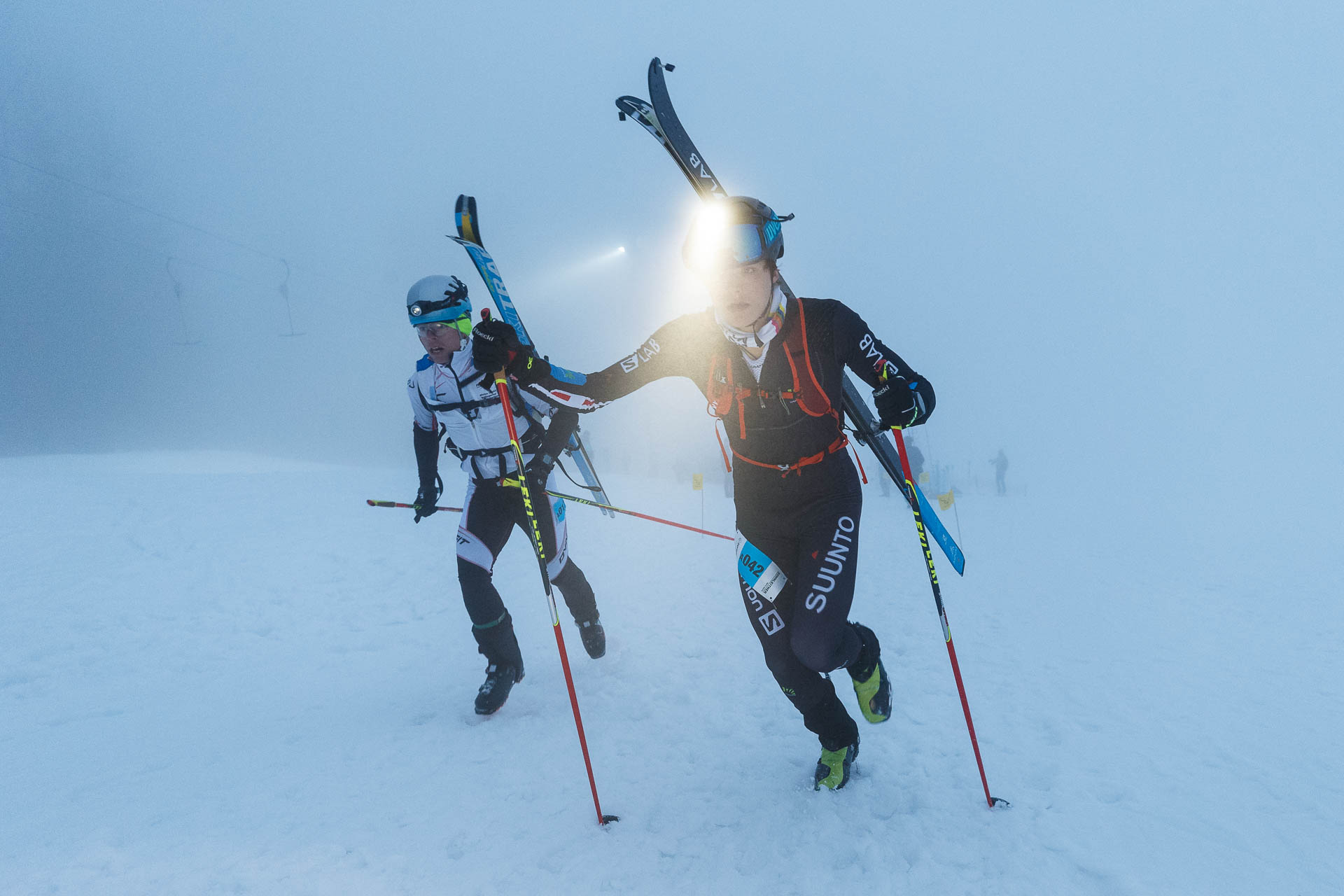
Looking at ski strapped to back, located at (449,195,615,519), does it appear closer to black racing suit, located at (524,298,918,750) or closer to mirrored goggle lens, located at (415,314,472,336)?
mirrored goggle lens, located at (415,314,472,336)

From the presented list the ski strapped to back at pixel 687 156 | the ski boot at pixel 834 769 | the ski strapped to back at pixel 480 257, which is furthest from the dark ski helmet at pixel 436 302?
the ski boot at pixel 834 769

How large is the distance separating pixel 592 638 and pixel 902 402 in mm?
3815

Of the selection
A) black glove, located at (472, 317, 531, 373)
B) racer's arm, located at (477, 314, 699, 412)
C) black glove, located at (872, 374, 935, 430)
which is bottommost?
black glove, located at (872, 374, 935, 430)

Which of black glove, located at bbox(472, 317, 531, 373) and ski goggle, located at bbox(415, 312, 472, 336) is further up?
ski goggle, located at bbox(415, 312, 472, 336)

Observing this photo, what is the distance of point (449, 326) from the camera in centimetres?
500

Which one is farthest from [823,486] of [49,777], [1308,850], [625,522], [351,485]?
[351,485]

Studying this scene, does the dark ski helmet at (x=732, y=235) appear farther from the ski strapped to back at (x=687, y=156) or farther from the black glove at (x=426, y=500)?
the black glove at (x=426, y=500)

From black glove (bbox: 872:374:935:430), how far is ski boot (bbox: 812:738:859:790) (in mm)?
1892

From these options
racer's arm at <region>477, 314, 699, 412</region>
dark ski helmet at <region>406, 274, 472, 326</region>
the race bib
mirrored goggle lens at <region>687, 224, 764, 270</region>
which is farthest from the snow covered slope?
dark ski helmet at <region>406, 274, 472, 326</region>

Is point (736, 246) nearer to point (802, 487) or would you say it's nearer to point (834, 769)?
point (802, 487)

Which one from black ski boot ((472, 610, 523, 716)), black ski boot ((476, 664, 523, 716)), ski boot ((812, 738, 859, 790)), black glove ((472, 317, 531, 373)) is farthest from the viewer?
black ski boot ((472, 610, 523, 716))

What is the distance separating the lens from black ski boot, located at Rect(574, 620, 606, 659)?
5715mm

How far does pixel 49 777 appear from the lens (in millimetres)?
3854

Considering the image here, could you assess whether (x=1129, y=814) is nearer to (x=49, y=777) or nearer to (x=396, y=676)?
(x=396, y=676)
